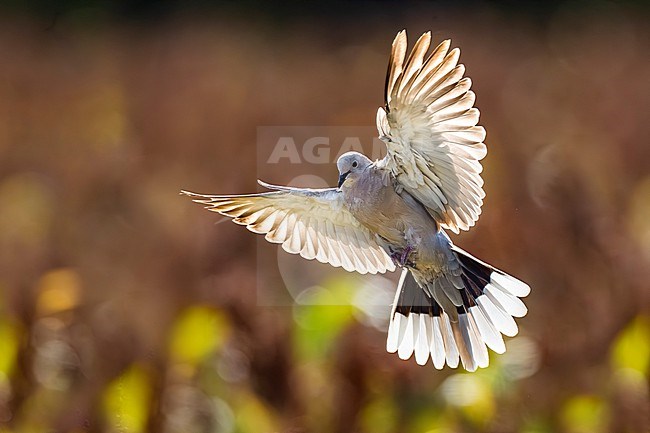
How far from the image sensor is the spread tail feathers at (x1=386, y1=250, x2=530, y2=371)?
4.34 feet

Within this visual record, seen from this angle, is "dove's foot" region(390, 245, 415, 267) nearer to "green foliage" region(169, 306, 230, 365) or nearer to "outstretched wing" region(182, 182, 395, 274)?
"outstretched wing" region(182, 182, 395, 274)

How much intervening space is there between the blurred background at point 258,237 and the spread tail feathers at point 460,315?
295 millimetres

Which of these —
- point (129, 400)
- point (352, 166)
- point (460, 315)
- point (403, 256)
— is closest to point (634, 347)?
point (460, 315)

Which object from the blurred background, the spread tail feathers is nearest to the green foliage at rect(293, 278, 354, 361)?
the blurred background

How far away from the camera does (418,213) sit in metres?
1.23

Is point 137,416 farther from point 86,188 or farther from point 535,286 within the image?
point 535,286

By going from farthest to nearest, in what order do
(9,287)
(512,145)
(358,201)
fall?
(512,145)
(9,287)
(358,201)

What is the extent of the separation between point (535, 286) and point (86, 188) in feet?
3.22

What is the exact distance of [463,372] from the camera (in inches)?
67.6

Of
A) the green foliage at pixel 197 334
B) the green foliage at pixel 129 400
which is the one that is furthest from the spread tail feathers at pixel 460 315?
the green foliage at pixel 129 400

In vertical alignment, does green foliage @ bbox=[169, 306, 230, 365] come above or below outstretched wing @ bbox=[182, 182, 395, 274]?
below

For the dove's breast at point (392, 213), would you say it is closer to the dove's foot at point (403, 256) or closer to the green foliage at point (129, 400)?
Answer: the dove's foot at point (403, 256)

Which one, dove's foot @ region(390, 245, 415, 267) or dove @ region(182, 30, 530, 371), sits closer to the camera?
dove @ region(182, 30, 530, 371)

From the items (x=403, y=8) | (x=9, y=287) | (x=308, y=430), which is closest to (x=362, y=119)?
(x=403, y=8)
